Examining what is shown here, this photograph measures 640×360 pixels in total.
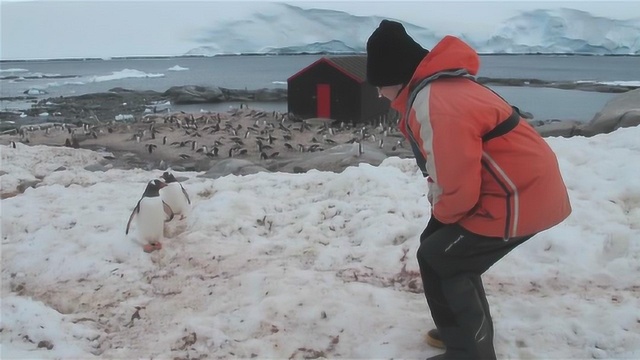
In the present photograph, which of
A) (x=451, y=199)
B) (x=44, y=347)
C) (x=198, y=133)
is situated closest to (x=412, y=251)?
(x=451, y=199)

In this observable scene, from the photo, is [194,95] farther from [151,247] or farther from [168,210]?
[151,247]

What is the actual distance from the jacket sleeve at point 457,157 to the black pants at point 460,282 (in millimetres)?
234

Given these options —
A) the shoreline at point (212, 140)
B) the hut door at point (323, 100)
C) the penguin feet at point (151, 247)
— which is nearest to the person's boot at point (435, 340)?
the penguin feet at point (151, 247)

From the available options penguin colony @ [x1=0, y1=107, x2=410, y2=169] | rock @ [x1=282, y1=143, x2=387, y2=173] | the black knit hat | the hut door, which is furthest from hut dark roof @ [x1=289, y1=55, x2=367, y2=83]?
the black knit hat

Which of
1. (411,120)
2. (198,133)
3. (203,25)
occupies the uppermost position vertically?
(203,25)

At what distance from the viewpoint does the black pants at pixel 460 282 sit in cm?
212

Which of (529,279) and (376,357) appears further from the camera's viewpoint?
(529,279)

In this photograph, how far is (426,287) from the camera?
7.50 feet

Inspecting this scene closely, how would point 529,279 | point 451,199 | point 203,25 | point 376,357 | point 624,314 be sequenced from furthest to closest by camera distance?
point 203,25 → point 529,279 → point 624,314 → point 376,357 → point 451,199

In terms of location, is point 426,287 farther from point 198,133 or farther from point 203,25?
point 203,25

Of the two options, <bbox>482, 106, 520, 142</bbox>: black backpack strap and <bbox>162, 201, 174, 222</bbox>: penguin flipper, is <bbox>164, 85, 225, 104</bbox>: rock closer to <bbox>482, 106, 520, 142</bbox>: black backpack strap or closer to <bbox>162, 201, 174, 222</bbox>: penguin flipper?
<bbox>162, 201, 174, 222</bbox>: penguin flipper

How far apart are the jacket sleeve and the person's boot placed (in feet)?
2.67

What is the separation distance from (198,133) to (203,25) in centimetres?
6987

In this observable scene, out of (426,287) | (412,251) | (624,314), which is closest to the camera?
(426,287)
